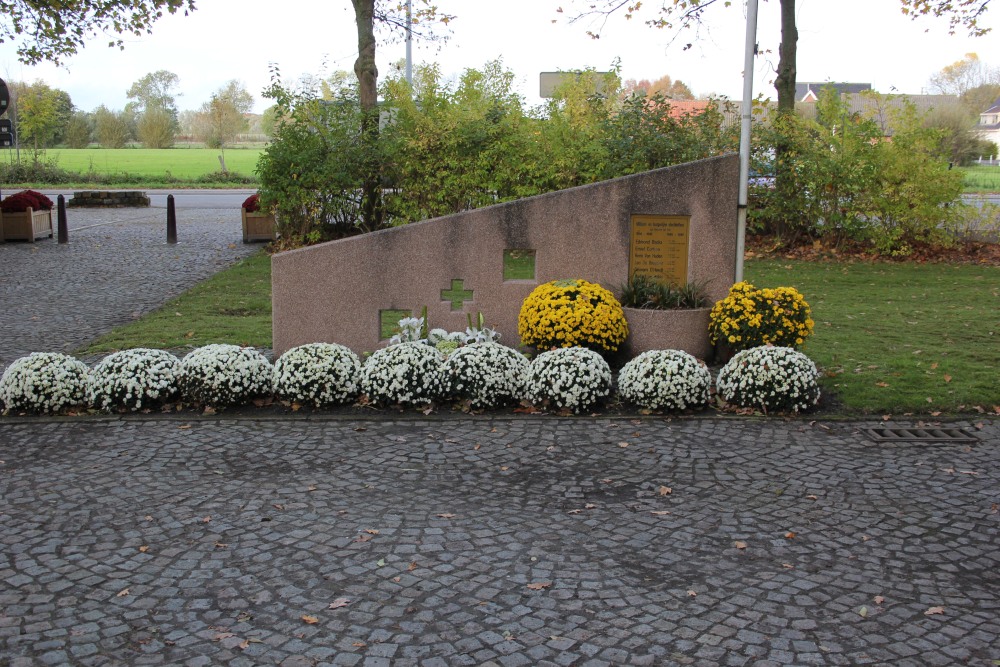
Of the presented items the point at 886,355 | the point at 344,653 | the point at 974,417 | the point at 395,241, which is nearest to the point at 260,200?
the point at 395,241

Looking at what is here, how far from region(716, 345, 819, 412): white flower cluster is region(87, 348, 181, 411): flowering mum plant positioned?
15.7 feet

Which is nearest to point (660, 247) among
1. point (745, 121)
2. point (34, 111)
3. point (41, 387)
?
point (745, 121)

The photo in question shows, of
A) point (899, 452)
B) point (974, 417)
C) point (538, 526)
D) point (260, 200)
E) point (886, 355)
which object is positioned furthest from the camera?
point (260, 200)

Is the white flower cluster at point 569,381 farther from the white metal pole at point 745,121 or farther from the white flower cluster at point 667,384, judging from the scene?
the white metal pole at point 745,121

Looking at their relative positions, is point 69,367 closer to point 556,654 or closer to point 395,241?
point 395,241

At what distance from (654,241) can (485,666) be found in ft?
20.3

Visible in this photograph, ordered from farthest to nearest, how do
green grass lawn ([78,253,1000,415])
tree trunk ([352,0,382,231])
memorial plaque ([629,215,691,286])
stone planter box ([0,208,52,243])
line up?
1. stone planter box ([0,208,52,243])
2. tree trunk ([352,0,382,231])
3. memorial plaque ([629,215,691,286])
4. green grass lawn ([78,253,1000,415])

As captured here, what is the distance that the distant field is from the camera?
49.8 m

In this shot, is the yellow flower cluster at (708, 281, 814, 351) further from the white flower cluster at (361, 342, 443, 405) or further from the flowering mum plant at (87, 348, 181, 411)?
the flowering mum plant at (87, 348, 181, 411)

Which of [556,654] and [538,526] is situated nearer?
[556,654]

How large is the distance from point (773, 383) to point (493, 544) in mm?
3547

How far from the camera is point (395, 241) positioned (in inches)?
364

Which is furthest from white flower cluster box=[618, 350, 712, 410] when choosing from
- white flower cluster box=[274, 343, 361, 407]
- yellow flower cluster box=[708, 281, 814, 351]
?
white flower cluster box=[274, 343, 361, 407]

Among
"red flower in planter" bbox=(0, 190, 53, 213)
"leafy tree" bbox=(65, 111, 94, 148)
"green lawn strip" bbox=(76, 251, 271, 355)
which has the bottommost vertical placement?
"green lawn strip" bbox=(76, 251, 271, 355)
